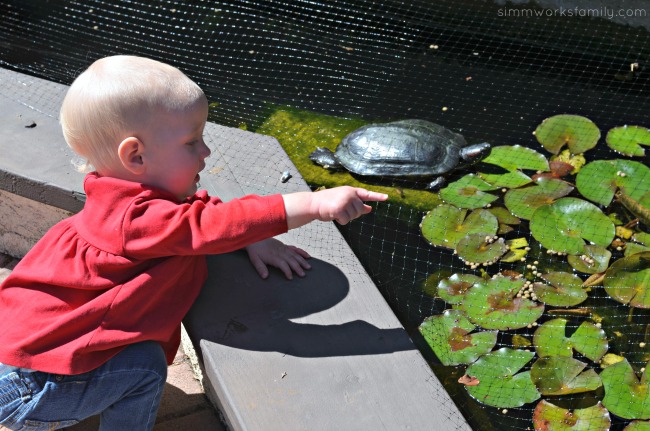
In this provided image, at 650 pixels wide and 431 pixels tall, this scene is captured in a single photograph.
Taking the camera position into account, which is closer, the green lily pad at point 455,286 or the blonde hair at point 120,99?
the blonde hair at point 120,99

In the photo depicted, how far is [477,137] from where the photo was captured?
2742 millimetres

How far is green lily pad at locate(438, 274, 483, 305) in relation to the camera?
213cm

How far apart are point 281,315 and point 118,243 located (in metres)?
0.42

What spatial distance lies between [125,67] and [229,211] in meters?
0.34

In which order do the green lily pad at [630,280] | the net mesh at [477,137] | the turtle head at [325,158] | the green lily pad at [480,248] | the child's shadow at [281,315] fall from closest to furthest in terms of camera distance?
the child's shadow at [281,315] < the net mesh at [477,137] < the green lily pad at [630,280] < the green lily pad at [480,248] < the turtle head at [325,158]

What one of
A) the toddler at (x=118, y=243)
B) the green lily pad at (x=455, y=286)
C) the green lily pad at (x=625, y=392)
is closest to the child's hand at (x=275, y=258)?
the toddler at (x=118, y=243)

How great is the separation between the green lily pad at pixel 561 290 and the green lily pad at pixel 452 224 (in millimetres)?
239

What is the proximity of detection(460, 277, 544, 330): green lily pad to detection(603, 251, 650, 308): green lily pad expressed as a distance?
23cm

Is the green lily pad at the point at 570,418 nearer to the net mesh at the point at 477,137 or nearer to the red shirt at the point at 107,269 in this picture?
the net mesh at the point at 477,137

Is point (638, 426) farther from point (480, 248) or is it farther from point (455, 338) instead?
point (480, 248)

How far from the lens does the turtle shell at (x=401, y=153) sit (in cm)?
258

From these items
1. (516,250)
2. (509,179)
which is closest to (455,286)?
(516,250)

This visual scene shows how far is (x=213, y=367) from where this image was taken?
1544 mm

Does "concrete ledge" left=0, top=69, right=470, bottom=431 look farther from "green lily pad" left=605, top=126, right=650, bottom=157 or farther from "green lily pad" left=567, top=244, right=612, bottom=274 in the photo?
"green lily pad" left=605, top=126, right=650, bottom=157
